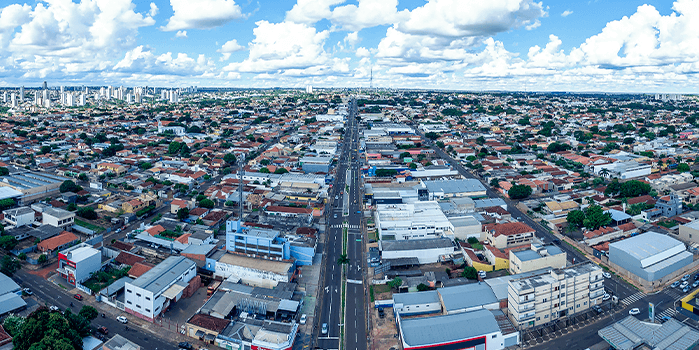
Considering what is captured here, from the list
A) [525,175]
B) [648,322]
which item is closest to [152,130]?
[525,175]

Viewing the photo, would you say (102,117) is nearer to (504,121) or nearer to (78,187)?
(78,187)

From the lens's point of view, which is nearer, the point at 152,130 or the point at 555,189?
the point at 555,189

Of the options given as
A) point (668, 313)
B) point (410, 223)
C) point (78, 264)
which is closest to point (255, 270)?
point (78, 264)

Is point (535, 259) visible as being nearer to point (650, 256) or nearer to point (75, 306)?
point (650, 256)

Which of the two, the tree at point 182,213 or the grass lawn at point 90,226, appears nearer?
the grass lawn at point 90,226

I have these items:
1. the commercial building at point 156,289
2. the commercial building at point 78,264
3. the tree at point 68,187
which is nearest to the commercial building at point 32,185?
the tree at point 68,187

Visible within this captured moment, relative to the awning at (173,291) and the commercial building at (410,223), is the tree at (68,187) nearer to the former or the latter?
the awning at (173,291)
